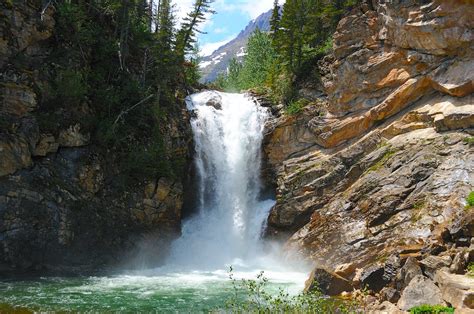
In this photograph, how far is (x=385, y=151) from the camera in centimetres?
2277

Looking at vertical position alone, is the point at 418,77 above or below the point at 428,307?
above

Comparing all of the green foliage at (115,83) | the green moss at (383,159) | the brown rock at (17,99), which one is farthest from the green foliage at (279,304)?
the brown rock at (17,99)

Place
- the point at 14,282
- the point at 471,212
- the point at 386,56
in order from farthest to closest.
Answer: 1. the point at 386,56
2. the point at 14,282
3. the point at 471,212

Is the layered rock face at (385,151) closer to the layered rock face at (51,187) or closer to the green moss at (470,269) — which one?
the green moss at (470,269)

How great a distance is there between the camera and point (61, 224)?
20719 millimetres

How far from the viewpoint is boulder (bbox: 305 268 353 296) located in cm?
1635

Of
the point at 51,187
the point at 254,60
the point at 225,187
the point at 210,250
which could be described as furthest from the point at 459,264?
the point at 254,60

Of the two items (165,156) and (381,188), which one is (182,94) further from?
(381,188)

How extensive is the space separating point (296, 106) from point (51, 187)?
55.0ft

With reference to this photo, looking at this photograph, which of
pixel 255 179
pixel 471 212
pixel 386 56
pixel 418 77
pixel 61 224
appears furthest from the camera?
pixel 255 179

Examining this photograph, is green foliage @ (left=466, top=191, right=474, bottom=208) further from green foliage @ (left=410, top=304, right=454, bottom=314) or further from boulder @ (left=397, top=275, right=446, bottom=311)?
green foliage @ (left=410, top=304, right=454, bottom=314)

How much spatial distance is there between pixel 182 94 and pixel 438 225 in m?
20.4

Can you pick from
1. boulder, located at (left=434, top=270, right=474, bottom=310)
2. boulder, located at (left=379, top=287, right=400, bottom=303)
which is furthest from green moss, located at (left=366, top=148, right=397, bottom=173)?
boulder, located at (left=434, top=270, right=474, bottom=310)

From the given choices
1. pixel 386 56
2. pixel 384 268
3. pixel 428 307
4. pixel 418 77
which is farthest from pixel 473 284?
pixel 386 56
